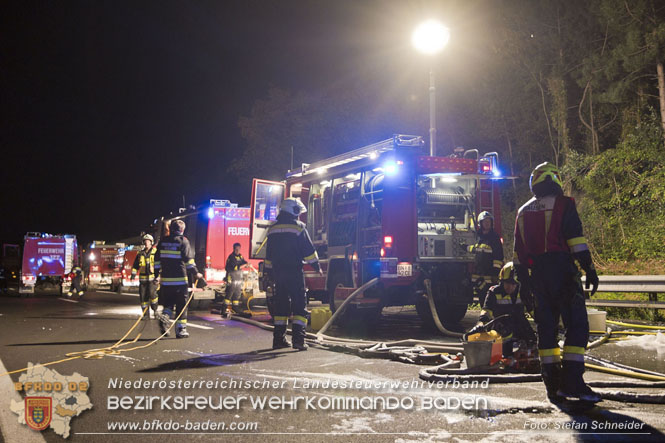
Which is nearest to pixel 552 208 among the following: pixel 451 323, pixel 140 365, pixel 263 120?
pixel 140 365

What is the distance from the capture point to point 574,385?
4.31m

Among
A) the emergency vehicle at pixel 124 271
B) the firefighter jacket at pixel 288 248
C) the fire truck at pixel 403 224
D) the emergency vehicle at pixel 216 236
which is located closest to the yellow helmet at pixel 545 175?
the firefighter jacket at pixel 288 248

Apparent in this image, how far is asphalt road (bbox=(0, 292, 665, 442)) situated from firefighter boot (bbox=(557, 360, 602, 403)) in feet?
0.37

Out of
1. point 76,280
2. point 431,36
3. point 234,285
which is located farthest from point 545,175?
point 76,280

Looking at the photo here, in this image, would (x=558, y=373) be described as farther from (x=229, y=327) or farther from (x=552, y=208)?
(x=229, y=327)

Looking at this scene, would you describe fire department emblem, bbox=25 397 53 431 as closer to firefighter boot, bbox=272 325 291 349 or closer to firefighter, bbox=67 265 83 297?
firefighter boot, bbox=272 325 291 349

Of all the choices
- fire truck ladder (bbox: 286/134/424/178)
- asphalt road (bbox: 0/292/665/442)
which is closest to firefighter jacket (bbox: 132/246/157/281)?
asphalt road (bbox: 0/292/665/442)

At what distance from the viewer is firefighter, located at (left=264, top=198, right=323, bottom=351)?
25.3ft

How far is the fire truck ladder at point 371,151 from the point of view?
955 centimetres

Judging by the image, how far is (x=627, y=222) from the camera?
17469 mm

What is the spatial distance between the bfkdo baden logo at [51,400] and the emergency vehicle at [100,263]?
24.3 meters

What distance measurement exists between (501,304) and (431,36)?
740cm

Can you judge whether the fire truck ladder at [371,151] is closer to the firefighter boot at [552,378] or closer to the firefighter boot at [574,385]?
the firefighter boot at [552,378]

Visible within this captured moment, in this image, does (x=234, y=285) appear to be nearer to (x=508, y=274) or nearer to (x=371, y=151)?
(x=371, y=151)
